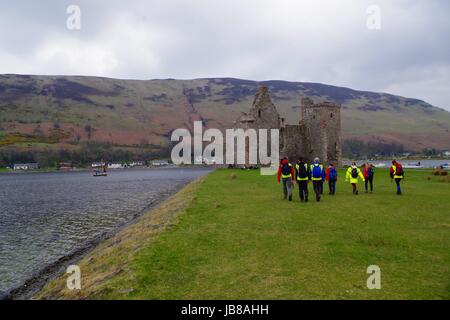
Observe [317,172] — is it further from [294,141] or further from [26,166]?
[26,166]

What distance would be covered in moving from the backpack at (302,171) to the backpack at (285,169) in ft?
1.97

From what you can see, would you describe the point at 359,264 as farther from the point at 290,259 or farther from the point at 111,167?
the point at 111,167

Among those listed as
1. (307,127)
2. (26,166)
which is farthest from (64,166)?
(307,127)

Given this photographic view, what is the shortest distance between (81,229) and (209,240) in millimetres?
16187

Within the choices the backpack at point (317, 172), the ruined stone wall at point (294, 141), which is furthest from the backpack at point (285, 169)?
the ruined stone wall at point (294, 141)

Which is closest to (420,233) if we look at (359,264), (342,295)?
(359,264)

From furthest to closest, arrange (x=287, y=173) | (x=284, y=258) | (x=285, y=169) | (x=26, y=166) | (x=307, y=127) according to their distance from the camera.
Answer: (x=26, y=166) < (x=307, y=127) < (x=287, y=173) < (x=285, y=169) < (x=284, y=258)

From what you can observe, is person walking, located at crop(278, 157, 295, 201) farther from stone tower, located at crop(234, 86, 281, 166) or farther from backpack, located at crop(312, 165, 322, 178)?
stone tower, located at crop(234, 86, 281, 166)

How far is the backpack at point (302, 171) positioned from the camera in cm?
2131

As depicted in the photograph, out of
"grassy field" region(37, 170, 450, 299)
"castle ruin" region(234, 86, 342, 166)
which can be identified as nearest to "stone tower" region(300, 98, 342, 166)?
"castle ruin" region(234, 86, 342, 166)

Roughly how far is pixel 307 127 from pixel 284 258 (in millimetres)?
49407

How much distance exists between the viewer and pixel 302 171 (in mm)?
21438

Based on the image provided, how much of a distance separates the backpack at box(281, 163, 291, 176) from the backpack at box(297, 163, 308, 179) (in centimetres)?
60

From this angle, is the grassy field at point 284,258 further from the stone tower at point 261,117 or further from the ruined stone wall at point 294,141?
the stone tower at point 261,117
